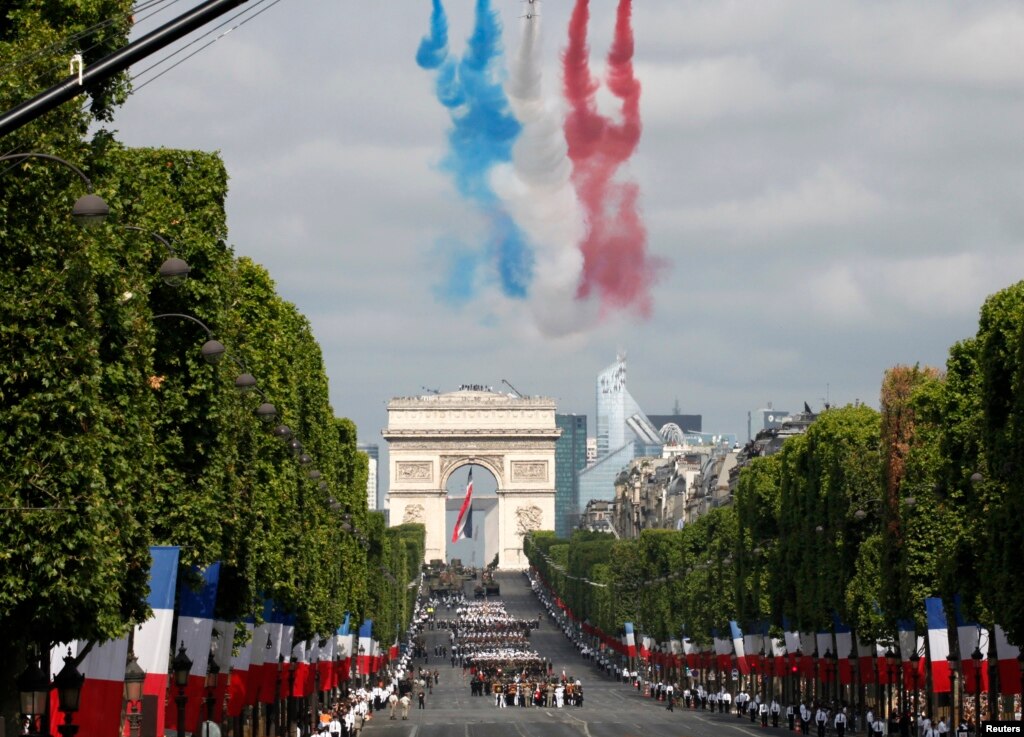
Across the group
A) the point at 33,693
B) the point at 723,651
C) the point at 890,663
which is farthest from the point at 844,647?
the point at 33,693

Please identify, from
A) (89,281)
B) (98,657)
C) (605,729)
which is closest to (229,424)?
(98,657)

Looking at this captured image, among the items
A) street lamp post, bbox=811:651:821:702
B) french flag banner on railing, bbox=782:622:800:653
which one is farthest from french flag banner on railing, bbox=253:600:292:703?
french flag banner on railing, bbox=782:622:800:653

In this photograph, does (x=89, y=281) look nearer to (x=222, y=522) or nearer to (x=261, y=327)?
(x=222, y=522)

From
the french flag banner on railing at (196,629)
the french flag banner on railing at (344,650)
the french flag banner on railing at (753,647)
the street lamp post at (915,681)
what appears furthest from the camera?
the french flag banner on railing at (753,647)

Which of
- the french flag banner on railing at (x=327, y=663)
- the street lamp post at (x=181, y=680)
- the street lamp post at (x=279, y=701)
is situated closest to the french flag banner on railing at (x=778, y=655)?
the french flag banner on railing at (x=327, y=663)

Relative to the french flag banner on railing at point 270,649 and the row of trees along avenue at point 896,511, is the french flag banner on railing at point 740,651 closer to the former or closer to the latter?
the row of trees along avenue at point 896,511

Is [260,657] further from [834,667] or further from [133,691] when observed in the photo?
[834,667]
